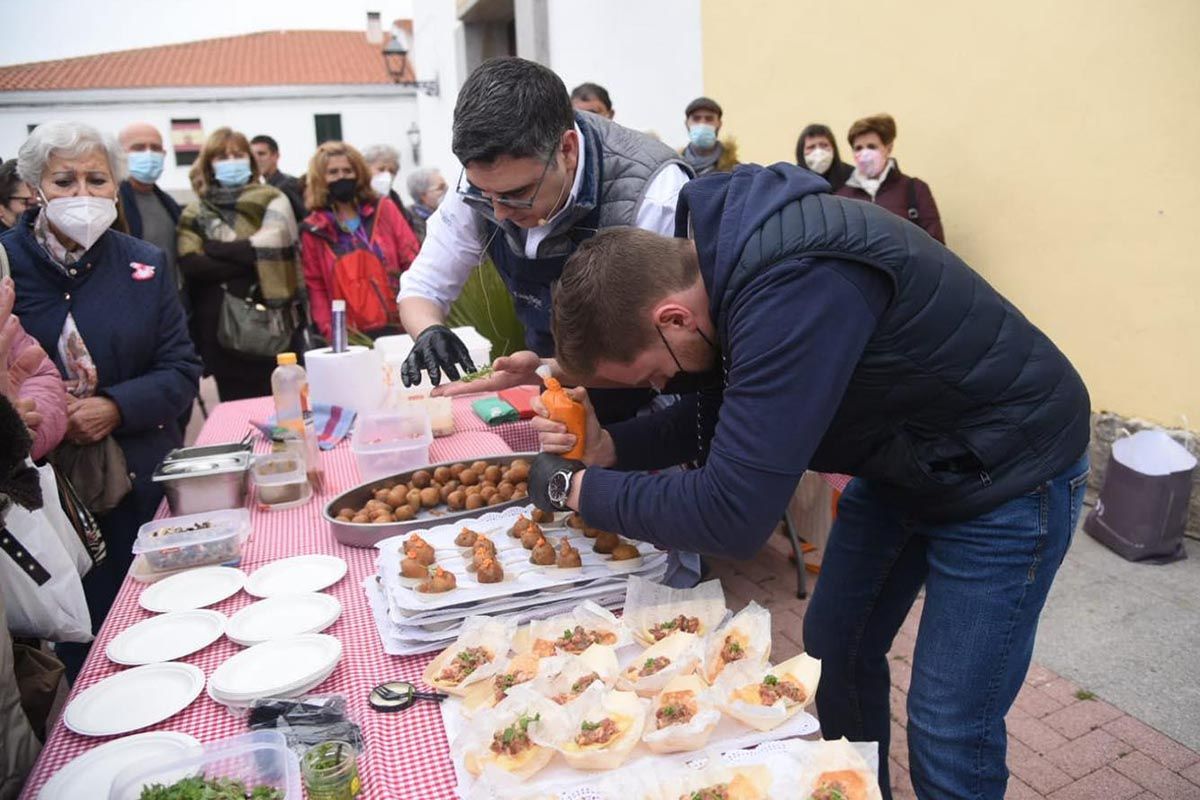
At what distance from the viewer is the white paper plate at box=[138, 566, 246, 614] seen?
1.82 meters

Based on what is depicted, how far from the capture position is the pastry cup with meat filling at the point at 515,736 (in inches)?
48.8

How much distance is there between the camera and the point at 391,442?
258cm

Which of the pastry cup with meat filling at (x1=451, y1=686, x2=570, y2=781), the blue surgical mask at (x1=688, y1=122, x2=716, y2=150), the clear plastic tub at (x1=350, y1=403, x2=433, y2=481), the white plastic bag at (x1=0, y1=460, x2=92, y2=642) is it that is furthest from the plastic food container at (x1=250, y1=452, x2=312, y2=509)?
the blue surgical mask at (x1=688, y1=122, x2=716, y2=150)

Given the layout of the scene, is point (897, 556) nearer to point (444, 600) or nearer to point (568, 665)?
point (568, 665)

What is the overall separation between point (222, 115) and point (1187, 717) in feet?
99.2

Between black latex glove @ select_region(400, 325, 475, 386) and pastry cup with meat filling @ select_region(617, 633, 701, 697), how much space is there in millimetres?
1077

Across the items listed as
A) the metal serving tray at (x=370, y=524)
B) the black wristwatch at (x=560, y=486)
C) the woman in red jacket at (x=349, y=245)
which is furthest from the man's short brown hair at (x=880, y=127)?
the black wristwatch at (x=560, y=486)

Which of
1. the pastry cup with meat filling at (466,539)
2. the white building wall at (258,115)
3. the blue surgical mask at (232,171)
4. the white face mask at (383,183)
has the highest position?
the white building wall at (258,115)

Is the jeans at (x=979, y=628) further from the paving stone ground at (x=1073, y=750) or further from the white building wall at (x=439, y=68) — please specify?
the white building wall at (x=439, y=68)

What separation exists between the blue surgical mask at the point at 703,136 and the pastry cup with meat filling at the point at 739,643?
4.69m

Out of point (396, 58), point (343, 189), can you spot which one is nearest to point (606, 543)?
point (343, 189)

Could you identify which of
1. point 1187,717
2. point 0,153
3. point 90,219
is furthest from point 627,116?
point 0,153

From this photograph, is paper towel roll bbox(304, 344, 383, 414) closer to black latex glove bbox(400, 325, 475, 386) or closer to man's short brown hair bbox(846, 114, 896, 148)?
black latex glove bbox(400, 325, 475, 386)

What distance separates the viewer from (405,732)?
1361 millimetres
